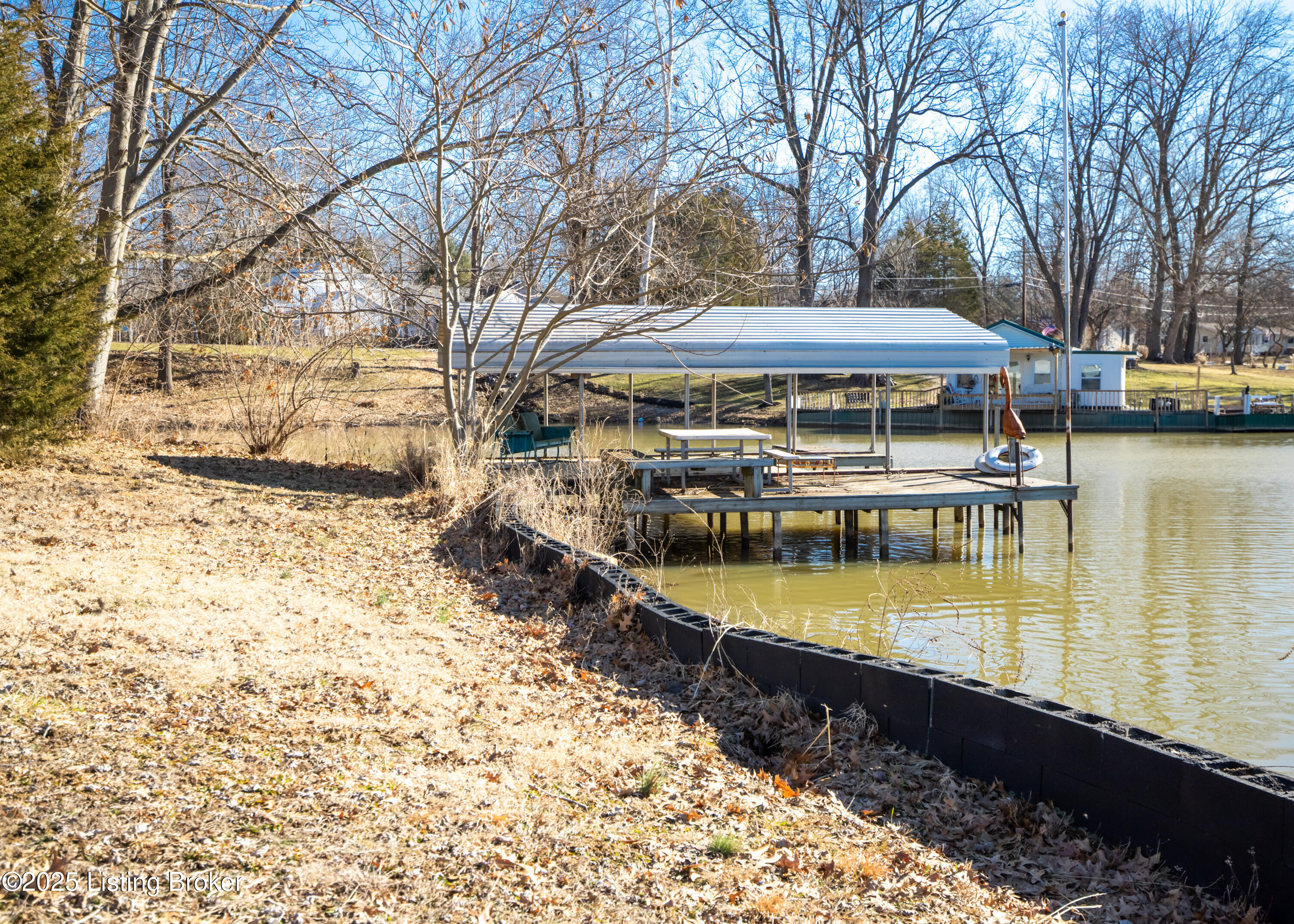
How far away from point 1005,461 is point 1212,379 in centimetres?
4313

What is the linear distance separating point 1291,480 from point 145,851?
985 inches

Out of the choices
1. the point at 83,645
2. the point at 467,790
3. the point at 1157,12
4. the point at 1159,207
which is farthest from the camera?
the point at 1159,207

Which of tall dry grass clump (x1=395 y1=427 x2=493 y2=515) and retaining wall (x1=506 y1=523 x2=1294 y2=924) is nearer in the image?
retaining wall (x1=506 y1=523 x2=1294 y2=924)

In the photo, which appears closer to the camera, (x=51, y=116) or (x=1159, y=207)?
(x=51, y=116)

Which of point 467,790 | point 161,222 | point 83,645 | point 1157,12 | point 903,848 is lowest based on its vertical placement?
point 903,848

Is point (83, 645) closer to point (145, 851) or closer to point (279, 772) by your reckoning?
point (279, 772)

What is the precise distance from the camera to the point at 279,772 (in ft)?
13.0

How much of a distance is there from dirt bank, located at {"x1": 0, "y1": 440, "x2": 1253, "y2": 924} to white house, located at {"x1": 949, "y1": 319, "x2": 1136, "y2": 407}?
121ft

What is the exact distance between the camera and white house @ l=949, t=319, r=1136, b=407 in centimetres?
4031

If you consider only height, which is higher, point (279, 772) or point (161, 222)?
point (161, 222)

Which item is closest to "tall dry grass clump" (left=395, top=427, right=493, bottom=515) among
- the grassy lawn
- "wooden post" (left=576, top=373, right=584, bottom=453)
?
"wooden post" (left=576, top=373, right=584, bottom=453)

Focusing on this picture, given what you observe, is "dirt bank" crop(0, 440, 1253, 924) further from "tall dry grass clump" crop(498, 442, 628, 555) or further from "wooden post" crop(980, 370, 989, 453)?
"wooden post" crop(980, 370, 989, 453)

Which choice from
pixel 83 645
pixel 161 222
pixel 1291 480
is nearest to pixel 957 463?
pixel 1291 480

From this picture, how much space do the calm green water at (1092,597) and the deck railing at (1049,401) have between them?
58.7 feet
